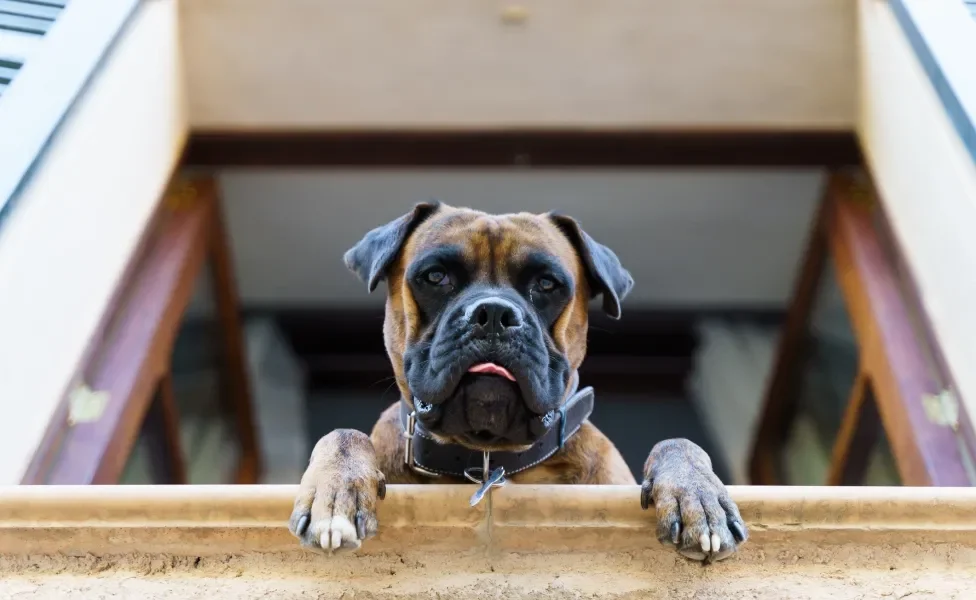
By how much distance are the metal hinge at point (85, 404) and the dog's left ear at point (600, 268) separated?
1480mm

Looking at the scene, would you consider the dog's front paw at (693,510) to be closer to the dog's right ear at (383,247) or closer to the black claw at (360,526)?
the black claw at (360,526)

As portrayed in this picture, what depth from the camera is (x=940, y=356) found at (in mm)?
3141

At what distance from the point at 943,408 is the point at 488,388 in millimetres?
1660

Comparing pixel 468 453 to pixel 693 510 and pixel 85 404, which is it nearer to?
pixel 693 510

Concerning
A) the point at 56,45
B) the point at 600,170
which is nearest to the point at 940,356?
the point at 600,170

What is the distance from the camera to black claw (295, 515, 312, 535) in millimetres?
1912

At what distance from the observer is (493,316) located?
2088 mm

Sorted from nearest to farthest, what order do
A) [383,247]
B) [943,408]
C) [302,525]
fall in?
1. [302,525]
2. [383,247]
3. [943,408]

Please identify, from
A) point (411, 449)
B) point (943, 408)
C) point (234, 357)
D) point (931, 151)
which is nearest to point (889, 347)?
point (943, 408)

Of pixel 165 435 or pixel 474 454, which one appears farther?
pixel 165 435

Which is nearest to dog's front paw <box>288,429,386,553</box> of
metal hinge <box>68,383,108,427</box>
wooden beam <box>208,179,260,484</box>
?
metal hinge <box>68,383,108,427</box>

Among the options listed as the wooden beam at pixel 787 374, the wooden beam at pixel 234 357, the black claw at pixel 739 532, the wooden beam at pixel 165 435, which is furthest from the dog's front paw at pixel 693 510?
the wooden beam at pixel 234 357

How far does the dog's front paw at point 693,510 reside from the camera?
1.92 meters

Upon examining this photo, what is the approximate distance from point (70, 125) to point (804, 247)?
300 centimetres
